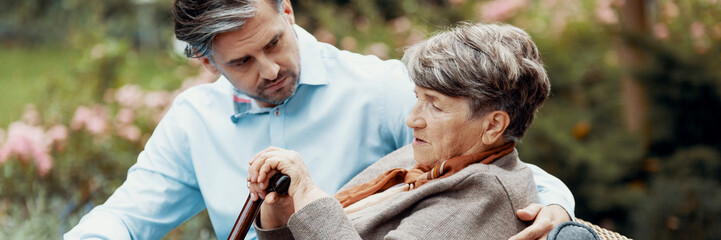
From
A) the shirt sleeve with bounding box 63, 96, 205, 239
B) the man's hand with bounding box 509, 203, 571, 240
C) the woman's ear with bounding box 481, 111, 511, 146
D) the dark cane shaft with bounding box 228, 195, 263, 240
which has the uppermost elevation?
the woman's ear with bounding box 481, 111, 511, 146

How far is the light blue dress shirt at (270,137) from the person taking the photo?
234 cm

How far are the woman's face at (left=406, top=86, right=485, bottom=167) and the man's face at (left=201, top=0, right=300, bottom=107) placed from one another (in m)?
0.52

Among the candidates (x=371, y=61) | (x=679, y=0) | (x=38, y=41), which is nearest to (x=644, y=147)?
(x=679, y=0)

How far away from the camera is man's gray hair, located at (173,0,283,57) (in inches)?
82.6

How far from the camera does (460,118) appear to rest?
5.99 feet

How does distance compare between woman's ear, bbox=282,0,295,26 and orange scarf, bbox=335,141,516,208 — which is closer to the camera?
orange scarf, bbox=335,141,516,208

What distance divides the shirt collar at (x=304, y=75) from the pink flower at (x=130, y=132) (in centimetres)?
254

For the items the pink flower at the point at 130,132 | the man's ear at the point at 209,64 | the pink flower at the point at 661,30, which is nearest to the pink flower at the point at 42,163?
the pink flower at the point at 130,132

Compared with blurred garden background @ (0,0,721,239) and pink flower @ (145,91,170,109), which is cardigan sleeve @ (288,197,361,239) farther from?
pink flower @ (145,91,170,109)

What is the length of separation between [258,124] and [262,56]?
29 cm

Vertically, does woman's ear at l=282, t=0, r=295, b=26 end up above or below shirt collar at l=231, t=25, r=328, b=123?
above

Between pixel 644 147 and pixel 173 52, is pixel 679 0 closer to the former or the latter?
pixel 644 147

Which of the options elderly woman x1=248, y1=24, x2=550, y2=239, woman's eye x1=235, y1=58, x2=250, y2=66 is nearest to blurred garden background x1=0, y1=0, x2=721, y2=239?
woman's eye x1=235, y1=58, x2=250, y2=66

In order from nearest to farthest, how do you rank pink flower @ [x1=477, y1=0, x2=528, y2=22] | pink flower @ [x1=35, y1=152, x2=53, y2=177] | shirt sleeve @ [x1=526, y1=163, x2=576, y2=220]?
shirt sleeve @ [x1=526, y1=163, x2=576, y2=220] < pink flower @ [x1=35, y1=152, x2=53, y2=177] < pink flower @ [x1=477, y1=0, x2=528, y2=22]
